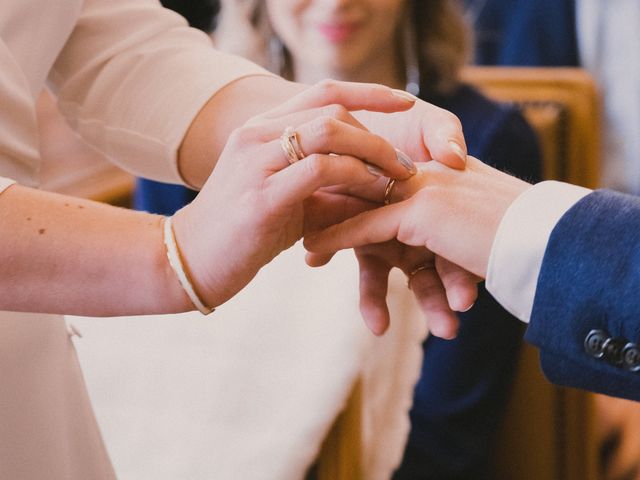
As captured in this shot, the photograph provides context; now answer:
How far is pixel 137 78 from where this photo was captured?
836 millimetres

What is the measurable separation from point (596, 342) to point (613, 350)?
0.04ft

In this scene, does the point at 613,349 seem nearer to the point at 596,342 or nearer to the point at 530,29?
the point at 596,342

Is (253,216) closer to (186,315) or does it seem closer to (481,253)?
(481,253)

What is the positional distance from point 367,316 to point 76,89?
34 centimetres

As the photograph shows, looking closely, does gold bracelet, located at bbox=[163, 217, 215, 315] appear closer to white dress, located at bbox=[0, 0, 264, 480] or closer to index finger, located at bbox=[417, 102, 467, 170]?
white dress, located at bbox=[0, 0, 264, 480]

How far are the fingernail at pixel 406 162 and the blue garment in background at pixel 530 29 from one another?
2230 mm

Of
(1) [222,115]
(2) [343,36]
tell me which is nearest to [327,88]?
(1) [222,115]

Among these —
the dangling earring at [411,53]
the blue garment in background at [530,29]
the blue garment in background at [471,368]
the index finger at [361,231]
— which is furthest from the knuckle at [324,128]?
the blue garment in background at [530,29]

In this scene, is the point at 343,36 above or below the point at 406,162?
below

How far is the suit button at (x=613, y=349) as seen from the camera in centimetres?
69

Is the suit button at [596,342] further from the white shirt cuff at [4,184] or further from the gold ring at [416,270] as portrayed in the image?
the white shirt cuff at [4,184]

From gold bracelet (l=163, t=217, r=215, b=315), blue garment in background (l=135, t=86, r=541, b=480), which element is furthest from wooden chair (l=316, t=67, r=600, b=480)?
gold bracelet (l=163, t=217, r=215, b=315)

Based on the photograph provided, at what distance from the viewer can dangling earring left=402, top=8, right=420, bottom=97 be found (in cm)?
167

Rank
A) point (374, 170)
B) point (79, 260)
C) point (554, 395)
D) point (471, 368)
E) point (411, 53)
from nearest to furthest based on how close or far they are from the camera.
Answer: point (79, 260)
point (374, 170)
point (471, 368)
point (411, 53)
point (554, 395)
